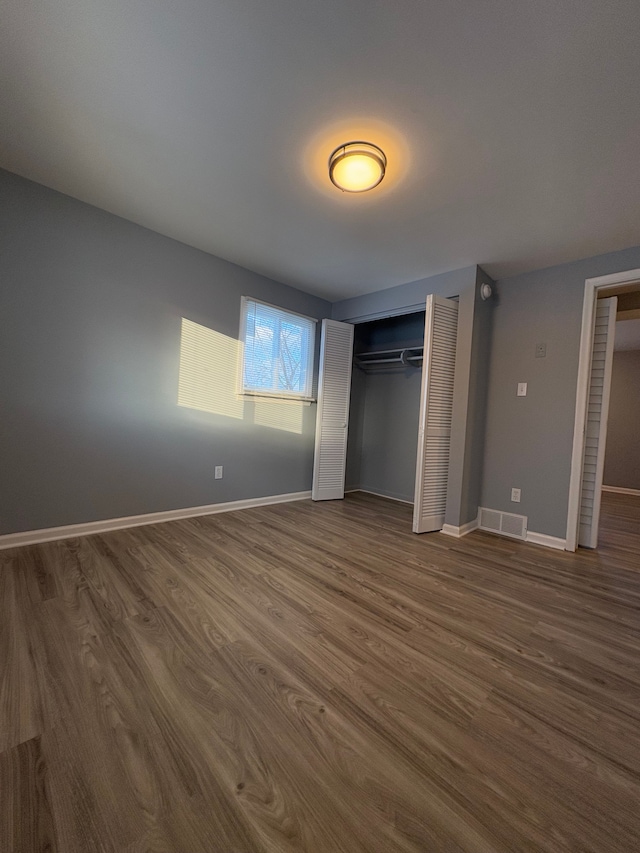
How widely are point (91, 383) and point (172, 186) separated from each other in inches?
61.9

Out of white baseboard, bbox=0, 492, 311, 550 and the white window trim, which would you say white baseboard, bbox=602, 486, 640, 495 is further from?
white baseboard, bbox=0, 492, 311, 550

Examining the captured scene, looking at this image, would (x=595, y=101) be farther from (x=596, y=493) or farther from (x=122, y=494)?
(x=122, y=494)

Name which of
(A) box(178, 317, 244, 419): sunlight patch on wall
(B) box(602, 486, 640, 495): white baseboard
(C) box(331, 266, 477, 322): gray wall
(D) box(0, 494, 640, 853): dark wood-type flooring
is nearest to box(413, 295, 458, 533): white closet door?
(C) box(331, 266, 477, 322): gray wall

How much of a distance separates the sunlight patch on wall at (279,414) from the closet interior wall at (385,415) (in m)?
0.96

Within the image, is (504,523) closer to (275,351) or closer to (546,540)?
(546,540)

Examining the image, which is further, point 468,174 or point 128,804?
point 468,174

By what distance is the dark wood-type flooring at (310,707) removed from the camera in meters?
0.87

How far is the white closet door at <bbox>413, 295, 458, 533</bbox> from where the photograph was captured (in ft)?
10.2

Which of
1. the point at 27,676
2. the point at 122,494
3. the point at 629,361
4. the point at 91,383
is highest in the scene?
the point at 629,361

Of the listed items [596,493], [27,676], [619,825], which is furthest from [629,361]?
[27,676]

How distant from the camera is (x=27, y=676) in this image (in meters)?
1.29

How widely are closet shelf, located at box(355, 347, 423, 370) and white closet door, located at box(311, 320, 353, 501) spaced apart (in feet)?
1.46

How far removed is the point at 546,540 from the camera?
117 inches

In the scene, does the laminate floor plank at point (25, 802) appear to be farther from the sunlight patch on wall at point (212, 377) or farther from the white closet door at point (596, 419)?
the white closet door at point (596, 419)
